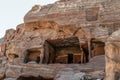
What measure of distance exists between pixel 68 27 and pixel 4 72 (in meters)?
6.82

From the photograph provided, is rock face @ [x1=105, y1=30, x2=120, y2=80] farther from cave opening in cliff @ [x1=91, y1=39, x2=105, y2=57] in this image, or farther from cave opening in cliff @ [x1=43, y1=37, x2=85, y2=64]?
cave opening in cliff @ [x1=43, y1=37, x2=85, y2=64]

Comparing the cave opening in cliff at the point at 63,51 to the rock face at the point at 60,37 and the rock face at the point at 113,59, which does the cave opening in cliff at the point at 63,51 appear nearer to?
the rock face at the point at 60,37

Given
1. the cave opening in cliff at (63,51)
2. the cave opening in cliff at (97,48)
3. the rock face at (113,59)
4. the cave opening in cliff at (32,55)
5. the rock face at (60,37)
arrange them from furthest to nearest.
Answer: the cave opening in cliff at (32,55) < the cave opening in cliff at (63,51) < the cave opening in cliff at (97,48) < the rock face at (60,37) < the rock face at (113,59)

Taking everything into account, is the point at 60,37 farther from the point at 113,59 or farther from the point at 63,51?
the point at 113,59

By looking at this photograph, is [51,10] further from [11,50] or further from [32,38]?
[11,50]

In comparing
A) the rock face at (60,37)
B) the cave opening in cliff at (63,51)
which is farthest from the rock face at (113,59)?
the cave opening in cliff at (63,51)

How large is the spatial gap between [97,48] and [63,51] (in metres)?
5.38

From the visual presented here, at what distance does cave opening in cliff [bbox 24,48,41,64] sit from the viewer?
2974 cm

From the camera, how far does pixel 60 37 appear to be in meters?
28.6

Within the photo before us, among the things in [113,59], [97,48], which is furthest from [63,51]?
[113,59]

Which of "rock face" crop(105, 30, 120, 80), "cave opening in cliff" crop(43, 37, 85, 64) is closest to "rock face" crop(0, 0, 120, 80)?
"cave opening in cliff" crop(43, 37, 85, 64)

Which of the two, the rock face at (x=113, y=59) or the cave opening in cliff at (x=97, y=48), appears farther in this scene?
the cave opening in cliff at (x=97, y=48)

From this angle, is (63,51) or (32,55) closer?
(32,55)

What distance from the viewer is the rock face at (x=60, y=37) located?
80.3 feet
